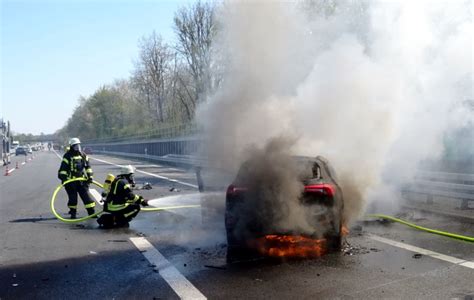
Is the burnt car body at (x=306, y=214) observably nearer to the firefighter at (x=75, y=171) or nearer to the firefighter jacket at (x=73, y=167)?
the firefighter at (x=75, y=171)

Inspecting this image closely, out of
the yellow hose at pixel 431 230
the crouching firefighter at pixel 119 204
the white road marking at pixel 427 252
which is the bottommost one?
the white road marking at pixel 427 252

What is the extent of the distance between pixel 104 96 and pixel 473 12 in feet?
302

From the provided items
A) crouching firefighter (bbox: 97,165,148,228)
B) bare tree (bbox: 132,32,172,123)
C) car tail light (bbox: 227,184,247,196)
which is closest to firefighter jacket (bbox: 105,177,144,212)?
crouching firefighter (bbox: 97,165,148,228)

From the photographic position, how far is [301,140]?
26.9 feet

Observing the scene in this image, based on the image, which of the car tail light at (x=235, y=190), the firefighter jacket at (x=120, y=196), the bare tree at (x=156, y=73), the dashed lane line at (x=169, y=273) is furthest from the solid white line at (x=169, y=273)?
the bare tree at (x=156, y=73)

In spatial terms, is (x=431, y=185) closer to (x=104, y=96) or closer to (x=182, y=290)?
(x=182, y=290)

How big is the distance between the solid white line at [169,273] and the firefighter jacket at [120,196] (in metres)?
1.39

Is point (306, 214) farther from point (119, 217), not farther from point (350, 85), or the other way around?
point (119, 217)

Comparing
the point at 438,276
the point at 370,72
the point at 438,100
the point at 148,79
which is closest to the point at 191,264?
the point at 438,276

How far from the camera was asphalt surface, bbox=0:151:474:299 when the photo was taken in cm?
498

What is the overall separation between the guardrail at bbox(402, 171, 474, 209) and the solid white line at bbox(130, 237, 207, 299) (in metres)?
6.17

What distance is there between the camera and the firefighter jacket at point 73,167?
10.7 m

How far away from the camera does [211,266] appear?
6.00 metres

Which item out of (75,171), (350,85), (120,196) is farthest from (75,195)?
(350,85)
